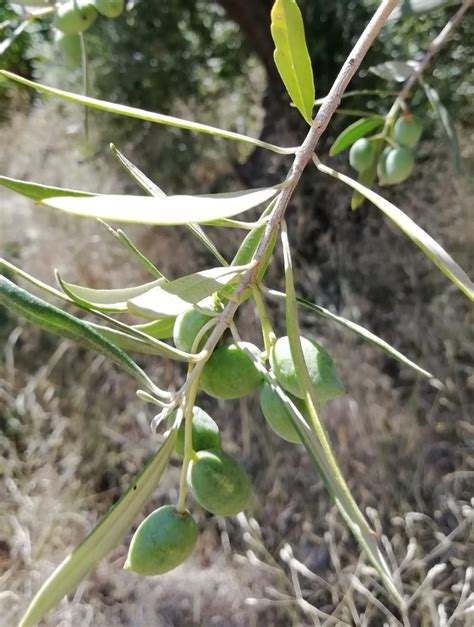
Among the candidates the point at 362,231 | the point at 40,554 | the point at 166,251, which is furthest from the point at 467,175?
the point at 40,554

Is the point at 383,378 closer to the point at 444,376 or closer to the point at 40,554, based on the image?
the point at 444,376

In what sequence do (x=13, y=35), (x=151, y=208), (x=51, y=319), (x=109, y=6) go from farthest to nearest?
1. (x=13, y=35)
2. (x=109, y=6)
3. (x=51, y=319)
4. (x=151, y=208)

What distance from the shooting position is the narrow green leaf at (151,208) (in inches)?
13.6

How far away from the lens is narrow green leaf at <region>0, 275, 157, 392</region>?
464 mm

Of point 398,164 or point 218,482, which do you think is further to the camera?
point 398,164

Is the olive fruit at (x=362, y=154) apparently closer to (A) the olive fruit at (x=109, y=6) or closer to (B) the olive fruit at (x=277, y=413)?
(A) the olive fruit at (x=109, y=6)

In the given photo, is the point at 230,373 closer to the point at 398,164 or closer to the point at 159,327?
the point at 159,327

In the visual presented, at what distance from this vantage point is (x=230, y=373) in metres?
0.46

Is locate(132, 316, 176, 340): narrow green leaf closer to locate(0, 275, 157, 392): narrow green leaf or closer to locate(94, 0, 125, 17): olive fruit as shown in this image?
locate(0, 275, 157, 392): narrow green leaf

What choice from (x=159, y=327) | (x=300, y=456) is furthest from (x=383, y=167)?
(x=300, y=456)

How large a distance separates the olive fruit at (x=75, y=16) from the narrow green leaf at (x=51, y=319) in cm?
50

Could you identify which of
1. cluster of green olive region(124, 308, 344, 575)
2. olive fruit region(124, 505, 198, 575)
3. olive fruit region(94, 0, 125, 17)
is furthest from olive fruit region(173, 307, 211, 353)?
olive fruit region(94, 0, 125, 17)

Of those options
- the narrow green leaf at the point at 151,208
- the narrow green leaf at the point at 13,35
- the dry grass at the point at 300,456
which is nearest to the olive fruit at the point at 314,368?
the narrow green leaf at the point at 151,208

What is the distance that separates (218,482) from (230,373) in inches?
3.1
